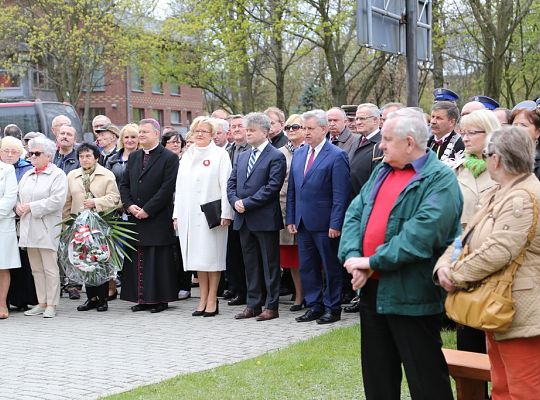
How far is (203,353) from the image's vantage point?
769cm

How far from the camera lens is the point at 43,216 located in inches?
387

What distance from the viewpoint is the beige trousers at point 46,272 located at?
993cm

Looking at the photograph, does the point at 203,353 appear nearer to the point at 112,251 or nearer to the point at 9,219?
the point at 112,251

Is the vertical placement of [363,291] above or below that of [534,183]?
below

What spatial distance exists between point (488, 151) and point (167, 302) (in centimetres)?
623

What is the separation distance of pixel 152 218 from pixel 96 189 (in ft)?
2.77

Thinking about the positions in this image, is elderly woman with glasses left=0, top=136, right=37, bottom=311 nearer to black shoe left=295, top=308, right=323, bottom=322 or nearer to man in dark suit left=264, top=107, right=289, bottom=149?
man in dark suit left=264, top=107, right=289, bottom=149

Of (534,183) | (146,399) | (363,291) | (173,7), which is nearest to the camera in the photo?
(534,183)

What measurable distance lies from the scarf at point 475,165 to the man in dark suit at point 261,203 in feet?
10.9

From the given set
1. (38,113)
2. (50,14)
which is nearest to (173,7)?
(50,14)

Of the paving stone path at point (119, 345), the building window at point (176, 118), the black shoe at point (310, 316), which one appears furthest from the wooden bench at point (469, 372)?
the building window at point (176, 118)

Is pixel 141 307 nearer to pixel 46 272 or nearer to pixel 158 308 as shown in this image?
pixel 158 308

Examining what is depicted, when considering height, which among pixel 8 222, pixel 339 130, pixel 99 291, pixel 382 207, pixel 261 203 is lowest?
pixel 99 291

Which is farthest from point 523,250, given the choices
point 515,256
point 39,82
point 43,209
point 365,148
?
point 39,82
